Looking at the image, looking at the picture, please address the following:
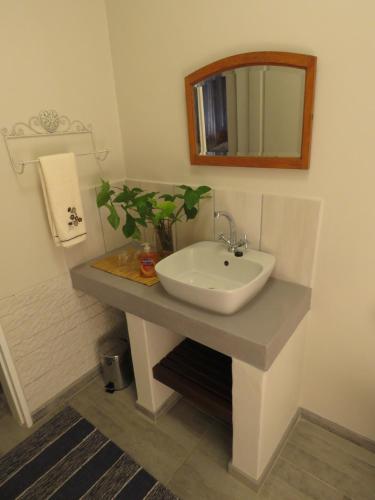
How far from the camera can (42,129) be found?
1.51m

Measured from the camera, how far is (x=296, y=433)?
164 centimetres

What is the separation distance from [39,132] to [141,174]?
Result: 57 centimetres

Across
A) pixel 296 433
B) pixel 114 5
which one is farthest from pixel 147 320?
pixel 114 5

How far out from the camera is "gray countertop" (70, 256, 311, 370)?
1.13 m

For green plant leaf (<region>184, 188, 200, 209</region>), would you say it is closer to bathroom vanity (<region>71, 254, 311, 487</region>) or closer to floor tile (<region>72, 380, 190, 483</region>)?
bathroom vanity (<region>71, 254, 311, 487</region>)

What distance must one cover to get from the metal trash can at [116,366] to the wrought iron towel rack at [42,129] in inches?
44.0

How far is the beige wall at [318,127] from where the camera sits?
3.62 feet

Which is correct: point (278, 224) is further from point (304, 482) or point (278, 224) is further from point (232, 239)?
point (304, 482)

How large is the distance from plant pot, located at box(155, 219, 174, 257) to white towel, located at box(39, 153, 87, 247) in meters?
0.39

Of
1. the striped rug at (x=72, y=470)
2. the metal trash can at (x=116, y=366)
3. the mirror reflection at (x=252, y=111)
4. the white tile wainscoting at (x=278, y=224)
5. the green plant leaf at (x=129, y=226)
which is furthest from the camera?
the metal trash can at (x=116, y=366)

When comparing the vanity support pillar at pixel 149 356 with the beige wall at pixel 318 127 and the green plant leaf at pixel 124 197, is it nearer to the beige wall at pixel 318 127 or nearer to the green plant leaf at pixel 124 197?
the green plant leaf at pixel 124 197

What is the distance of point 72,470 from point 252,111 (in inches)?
71.4

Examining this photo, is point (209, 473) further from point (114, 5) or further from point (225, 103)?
point (114, 5)

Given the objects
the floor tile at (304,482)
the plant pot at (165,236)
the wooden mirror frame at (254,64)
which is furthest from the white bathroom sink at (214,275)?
the floor tile at (304,482)
